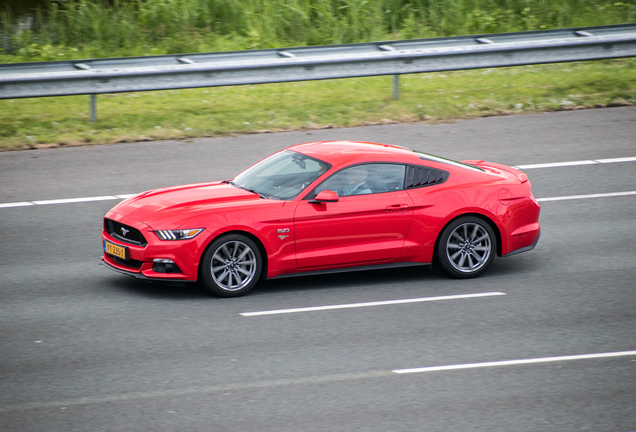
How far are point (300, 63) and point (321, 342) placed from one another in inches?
365

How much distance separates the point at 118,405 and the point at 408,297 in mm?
3481

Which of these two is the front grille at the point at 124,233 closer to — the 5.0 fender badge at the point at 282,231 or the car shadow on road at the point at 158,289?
the car shadow on road at the point at 158,289

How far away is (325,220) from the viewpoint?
865cm

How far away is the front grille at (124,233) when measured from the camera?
8.36m

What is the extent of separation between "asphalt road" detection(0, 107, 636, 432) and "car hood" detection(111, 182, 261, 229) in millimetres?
820

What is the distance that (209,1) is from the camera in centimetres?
2084

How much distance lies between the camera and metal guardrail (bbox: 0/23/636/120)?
1481cm

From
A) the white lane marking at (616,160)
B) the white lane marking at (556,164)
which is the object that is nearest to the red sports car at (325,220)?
the white lane marking at (556,164)

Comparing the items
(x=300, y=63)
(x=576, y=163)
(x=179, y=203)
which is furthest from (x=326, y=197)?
(x=300, y=63)

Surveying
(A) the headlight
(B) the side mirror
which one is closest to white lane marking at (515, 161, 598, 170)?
(B) the side mirror

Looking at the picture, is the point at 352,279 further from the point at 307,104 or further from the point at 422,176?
the point at 307,104

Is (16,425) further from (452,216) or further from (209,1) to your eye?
(209,1)

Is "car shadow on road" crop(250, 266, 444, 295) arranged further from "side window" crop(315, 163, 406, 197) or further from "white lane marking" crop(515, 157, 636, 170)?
"white lane marking" crop(515, 157, 636, 170)

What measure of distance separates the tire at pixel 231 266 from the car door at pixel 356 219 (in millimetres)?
484
